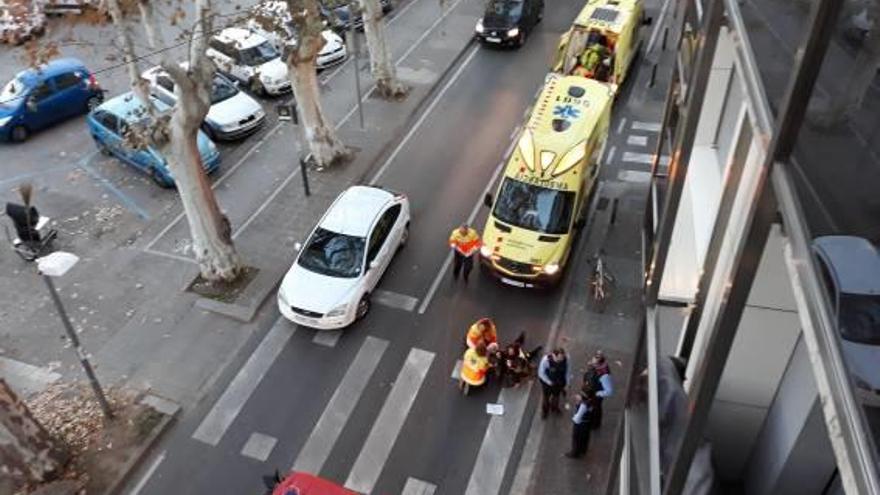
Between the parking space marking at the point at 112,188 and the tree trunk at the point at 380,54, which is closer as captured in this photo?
the parking space marking at the point at 112,188

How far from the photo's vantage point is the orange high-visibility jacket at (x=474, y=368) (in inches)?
490

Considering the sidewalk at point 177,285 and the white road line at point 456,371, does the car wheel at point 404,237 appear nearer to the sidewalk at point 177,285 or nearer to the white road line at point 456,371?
the sidewalk at point 177,285

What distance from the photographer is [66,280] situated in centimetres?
1560

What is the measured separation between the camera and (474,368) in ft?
40.9

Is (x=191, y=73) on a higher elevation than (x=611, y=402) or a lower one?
higher

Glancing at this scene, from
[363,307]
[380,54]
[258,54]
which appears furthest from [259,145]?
[363,307]

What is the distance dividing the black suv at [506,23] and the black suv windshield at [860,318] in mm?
21952

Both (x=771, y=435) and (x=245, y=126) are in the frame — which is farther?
(x=245, y=126)

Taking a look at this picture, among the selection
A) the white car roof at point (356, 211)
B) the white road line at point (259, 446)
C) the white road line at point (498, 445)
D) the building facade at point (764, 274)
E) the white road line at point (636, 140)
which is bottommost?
the white road line at point (259, 446)

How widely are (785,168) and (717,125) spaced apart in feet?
20.0

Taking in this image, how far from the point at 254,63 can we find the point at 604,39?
1090cm

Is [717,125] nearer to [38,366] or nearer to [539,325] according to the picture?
[539,325]

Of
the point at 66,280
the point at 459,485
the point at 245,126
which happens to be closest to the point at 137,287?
Answer: the point at 66,280

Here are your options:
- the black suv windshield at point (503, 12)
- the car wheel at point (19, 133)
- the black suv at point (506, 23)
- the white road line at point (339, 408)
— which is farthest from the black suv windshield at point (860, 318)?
the car wheel at point (19, 133)
